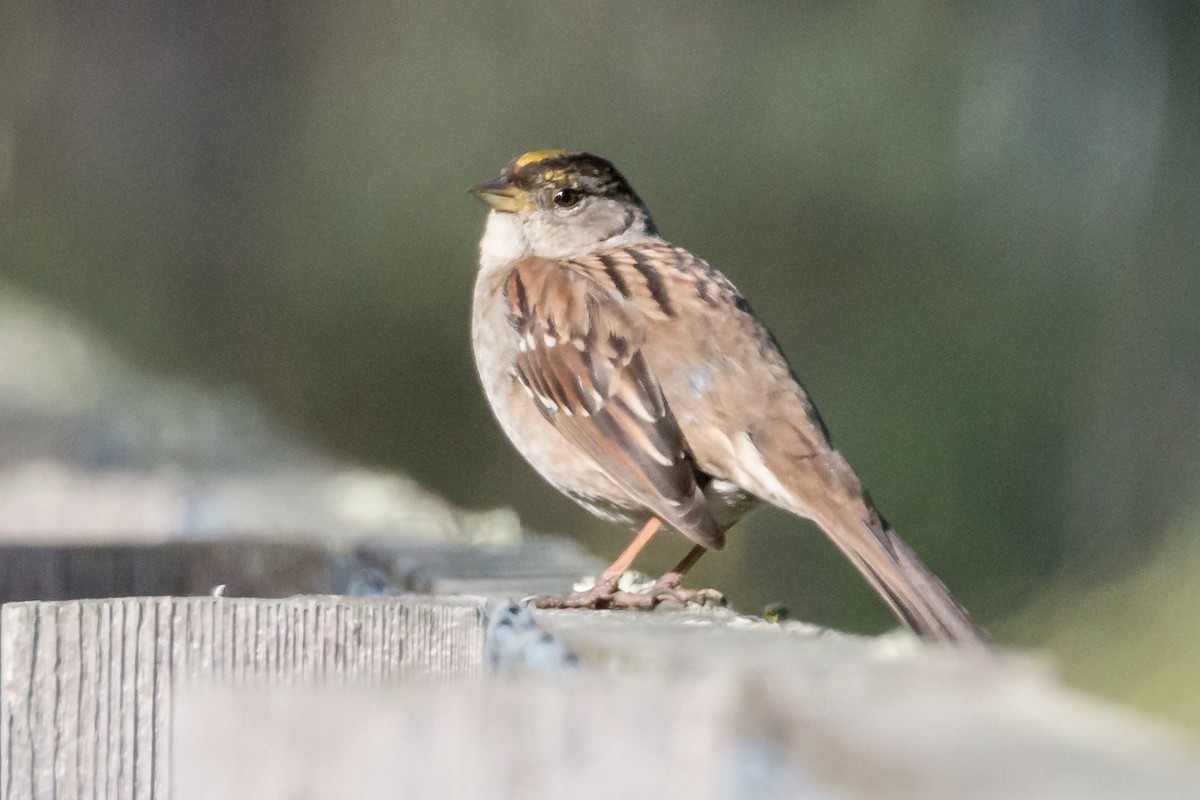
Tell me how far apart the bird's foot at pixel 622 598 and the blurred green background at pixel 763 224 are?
2.61m

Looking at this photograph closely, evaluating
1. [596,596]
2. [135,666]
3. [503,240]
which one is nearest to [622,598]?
[596,596]

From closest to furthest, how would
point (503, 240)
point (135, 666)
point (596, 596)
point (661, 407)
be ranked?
point (135, 666)
point (596, 596)
point (661, 407)
point (503, 240)

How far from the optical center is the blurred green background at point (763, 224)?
21.1 feet

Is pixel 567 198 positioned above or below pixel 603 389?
above

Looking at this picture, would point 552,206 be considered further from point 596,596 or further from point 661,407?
point 596,596

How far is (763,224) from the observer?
26.0ft

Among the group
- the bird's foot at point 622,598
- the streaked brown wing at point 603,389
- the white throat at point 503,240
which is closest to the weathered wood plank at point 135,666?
the bird's foot at point 622,598

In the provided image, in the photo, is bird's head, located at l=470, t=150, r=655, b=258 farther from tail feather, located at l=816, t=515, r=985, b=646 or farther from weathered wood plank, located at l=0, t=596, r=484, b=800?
weathered wood plank, located at l=0, t=596, r=484, b=800

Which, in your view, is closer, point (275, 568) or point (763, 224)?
point (275, 568)

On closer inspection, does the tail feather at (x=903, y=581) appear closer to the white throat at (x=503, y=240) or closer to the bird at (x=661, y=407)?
the bird at (x=661, y=407)

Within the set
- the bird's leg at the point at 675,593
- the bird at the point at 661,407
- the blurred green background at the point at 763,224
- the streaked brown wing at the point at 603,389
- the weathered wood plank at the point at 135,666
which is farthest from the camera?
the blurred green background at the point at 763,224

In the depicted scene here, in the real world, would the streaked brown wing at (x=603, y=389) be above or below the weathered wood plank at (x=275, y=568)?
above

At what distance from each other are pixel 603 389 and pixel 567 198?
0.77 m

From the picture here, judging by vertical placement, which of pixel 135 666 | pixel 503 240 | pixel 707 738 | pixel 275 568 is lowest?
pixel 275 568
